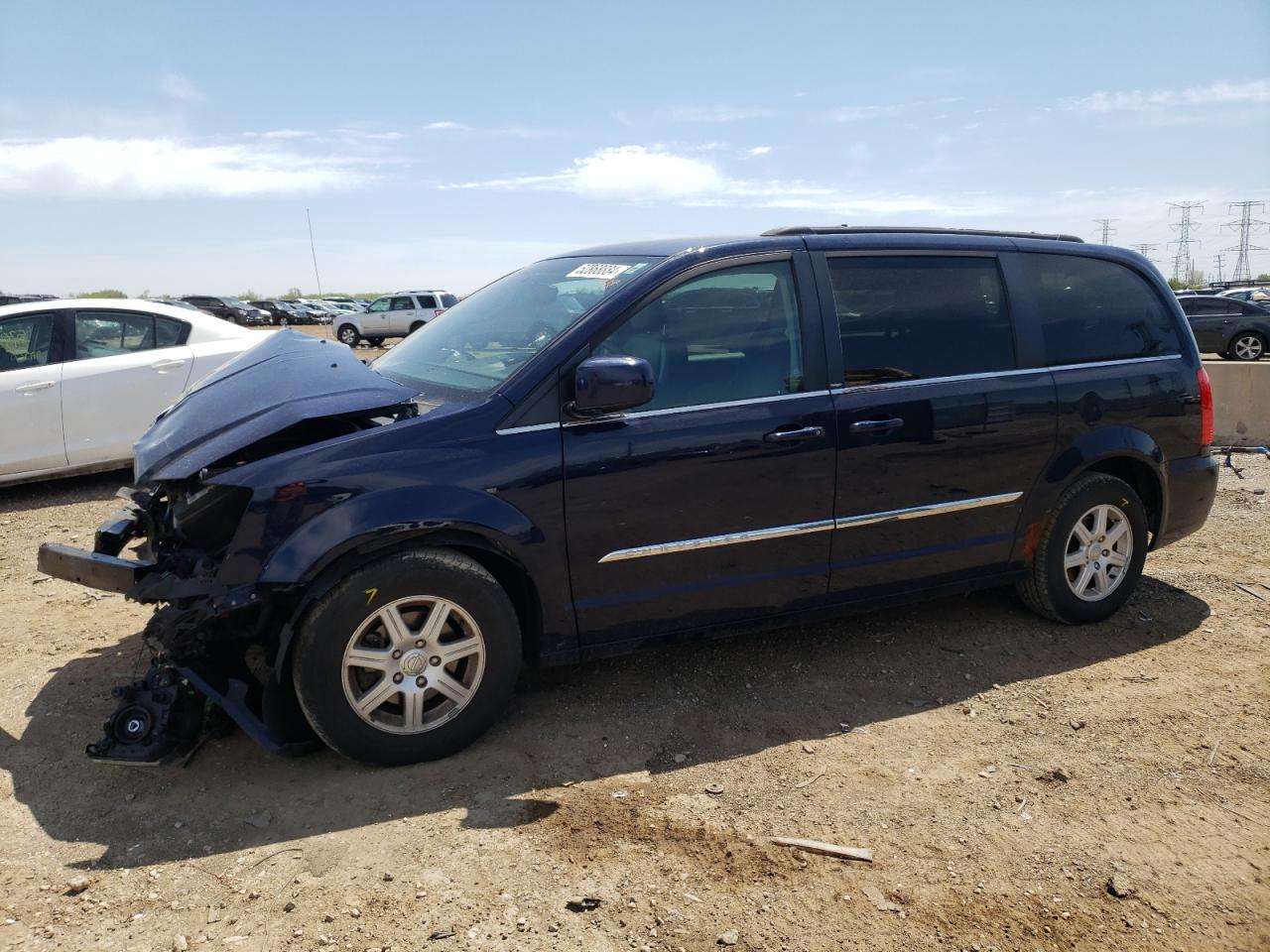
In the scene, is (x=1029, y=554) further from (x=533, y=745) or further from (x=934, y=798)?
(x=533, y=745)

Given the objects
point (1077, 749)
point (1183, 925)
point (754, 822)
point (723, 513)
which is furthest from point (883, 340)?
point (1183, 925)

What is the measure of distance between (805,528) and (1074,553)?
1655mm

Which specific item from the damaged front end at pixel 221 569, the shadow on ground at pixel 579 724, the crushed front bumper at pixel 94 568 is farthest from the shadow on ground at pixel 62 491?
the damaged front end at pixel 221 569

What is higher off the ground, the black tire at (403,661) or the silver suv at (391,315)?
the silver suv at (391,315)

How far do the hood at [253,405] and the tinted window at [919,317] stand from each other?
6.15ft

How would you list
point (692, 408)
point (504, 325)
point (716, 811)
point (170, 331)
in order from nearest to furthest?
point (716, 811)
point (692, 408)
point (504, 325)
point (170, 331)

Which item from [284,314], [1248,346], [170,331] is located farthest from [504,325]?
[284,314]

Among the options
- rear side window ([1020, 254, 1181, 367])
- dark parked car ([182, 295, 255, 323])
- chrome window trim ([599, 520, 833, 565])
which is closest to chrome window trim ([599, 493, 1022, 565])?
chrome window trim ([599, 520, 833, 565])

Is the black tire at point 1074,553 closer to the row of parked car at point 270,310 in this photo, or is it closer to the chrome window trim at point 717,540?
the chrome window trim at point 717,540

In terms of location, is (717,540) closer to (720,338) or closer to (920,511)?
(720,338)

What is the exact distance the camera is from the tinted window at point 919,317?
156 inches

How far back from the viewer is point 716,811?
3.10m

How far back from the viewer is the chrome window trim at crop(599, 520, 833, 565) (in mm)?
3514

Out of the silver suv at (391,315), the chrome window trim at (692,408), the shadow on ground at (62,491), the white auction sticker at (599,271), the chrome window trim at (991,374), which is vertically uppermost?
the silver suv at (391,315)
